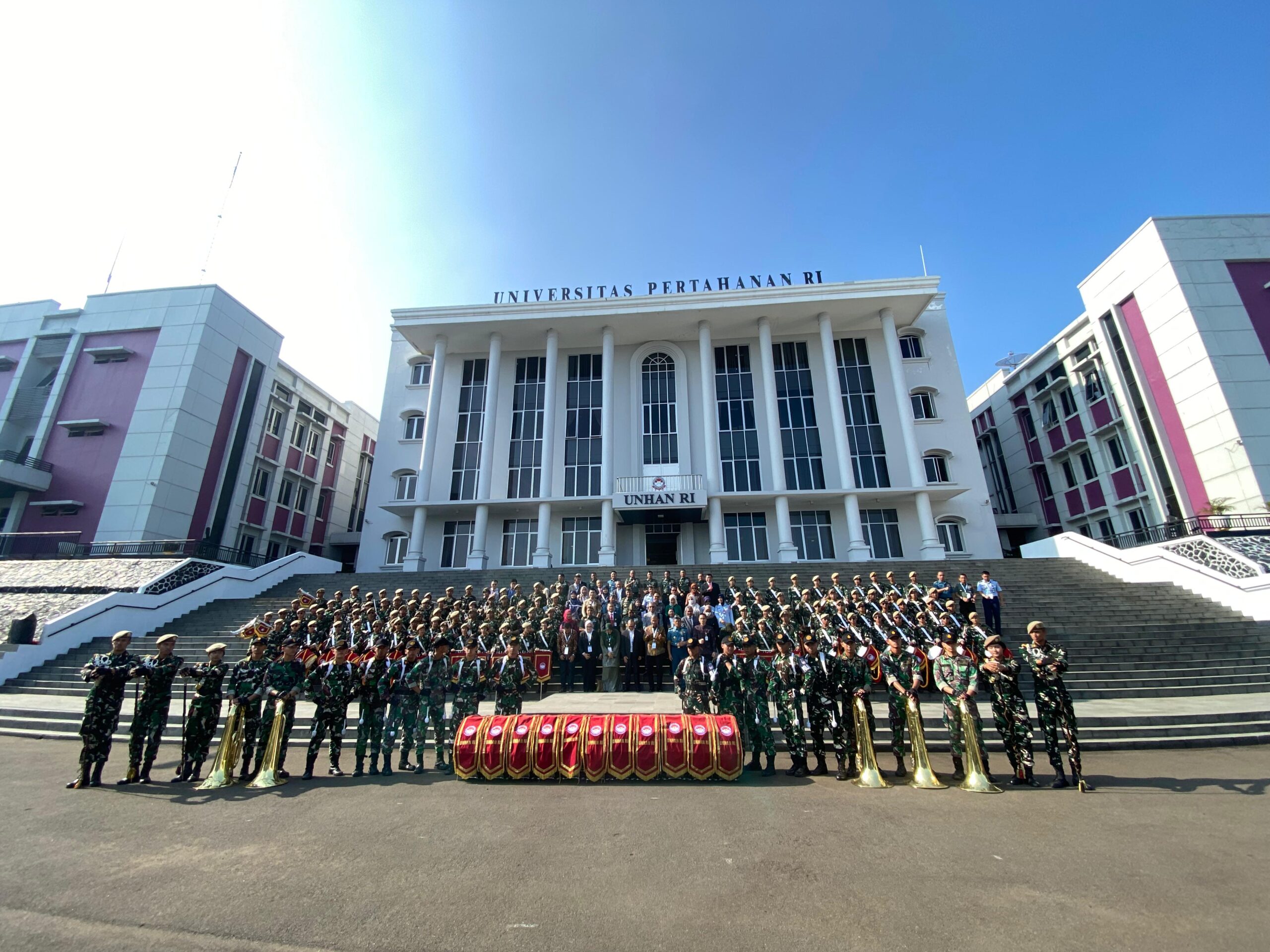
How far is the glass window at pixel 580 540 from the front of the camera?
2619 centimetres

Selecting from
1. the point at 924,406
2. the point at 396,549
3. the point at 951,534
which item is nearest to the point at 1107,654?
the point at 951,534

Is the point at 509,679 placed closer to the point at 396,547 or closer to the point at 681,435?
the point at 681,435

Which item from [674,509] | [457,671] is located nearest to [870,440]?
[674,509]

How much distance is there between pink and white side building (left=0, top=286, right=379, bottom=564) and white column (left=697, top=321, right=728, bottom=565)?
21773mm

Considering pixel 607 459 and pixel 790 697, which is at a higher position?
pixel 607 459

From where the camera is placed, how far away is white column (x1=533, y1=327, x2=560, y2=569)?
24734mm

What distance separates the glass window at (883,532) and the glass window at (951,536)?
6.23ft

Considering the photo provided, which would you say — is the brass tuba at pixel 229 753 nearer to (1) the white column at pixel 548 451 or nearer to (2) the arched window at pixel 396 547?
(1) the white column at pixel 548 451

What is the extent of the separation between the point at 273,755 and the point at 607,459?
19.9 m

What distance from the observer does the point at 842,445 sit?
2534cm

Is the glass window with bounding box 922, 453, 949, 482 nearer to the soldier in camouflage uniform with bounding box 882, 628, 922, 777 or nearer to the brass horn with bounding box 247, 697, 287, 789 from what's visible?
the soldier in camouflage uniform with bounding box 882, 628, 922, 777

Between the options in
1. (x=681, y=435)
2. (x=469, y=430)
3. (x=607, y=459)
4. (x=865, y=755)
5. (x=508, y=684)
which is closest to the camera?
(x=865, y=755)

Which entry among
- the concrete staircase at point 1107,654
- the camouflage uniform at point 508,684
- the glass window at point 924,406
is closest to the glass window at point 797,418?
the glass window at point 924,406

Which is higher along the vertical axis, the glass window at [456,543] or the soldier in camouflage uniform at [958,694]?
the glass window at [456,543]
